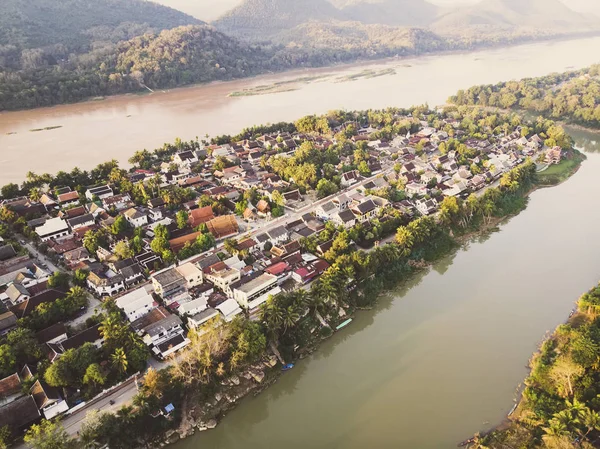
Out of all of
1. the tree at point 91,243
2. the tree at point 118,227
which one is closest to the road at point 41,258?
the tree at point 91,243

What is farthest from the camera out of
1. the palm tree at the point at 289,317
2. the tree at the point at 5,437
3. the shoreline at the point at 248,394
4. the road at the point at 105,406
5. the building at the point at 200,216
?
the building at the point at 200,216

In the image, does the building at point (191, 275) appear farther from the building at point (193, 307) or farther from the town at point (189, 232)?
the building at point (193, 307)

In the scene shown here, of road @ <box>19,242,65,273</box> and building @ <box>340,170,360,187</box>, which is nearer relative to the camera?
road @ <box>19,242,65,273</box>

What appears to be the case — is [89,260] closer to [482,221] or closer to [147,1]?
[482,221]

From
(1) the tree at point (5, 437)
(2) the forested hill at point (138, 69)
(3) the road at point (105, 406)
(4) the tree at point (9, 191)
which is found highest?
(2) the forested hill at point (138, 69)

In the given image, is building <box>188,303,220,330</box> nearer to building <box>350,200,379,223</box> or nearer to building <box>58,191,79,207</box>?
building <box>350,200,379,223</box>

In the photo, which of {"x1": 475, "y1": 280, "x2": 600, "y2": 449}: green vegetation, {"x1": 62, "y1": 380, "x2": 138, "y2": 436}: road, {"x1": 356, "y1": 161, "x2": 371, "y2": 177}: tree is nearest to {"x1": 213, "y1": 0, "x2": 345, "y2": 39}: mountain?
{"x1": 356, "y1": 161, "x2": 371, "y2": 177}: tree
